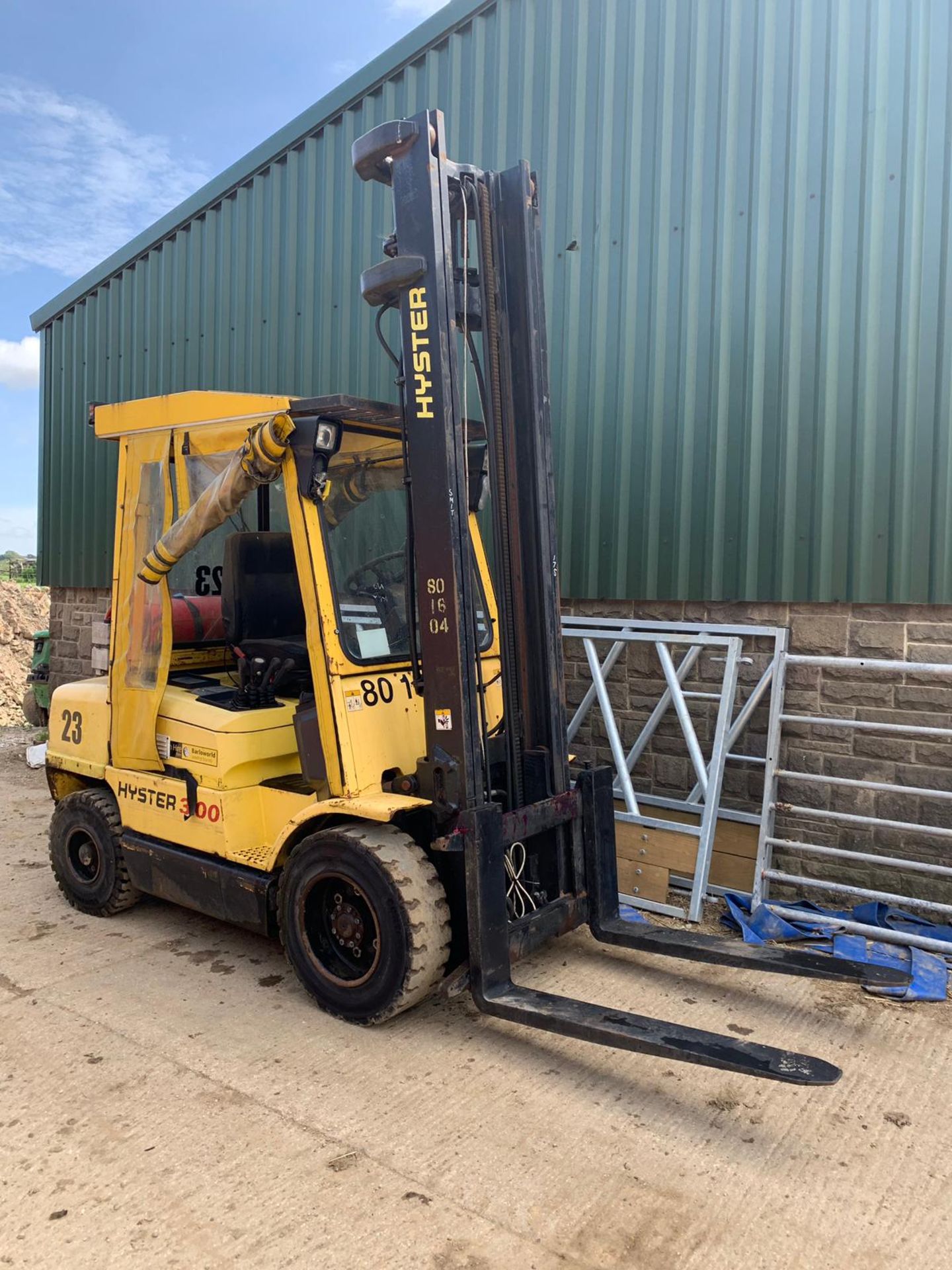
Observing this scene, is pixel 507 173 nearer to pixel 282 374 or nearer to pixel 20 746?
pixel 282 374

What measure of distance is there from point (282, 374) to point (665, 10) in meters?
4.71

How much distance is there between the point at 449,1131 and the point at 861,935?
3.00 m

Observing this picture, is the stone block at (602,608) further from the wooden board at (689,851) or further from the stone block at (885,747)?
the stone block at (885,747)

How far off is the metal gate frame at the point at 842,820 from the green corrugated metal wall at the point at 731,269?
18.3 inches

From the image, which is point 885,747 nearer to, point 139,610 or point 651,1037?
point 651,1037

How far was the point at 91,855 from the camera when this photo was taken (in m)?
5.60

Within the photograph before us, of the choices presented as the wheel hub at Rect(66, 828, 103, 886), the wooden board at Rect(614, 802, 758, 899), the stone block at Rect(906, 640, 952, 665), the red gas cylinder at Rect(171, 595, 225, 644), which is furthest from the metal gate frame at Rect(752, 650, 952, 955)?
the wheel hub at Rect(66, 828, 103, 886)

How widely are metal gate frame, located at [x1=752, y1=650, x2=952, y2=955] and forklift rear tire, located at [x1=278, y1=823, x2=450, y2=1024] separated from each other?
2615 mm

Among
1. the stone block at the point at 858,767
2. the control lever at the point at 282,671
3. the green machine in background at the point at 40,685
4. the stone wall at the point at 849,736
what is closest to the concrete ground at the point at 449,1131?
the stone wall at the point at 849,736

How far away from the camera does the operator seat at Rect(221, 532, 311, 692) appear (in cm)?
499

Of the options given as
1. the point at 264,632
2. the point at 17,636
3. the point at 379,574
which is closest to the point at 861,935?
the point at 379,574

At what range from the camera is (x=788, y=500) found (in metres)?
6.04

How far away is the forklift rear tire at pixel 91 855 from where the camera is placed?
17.5 feet

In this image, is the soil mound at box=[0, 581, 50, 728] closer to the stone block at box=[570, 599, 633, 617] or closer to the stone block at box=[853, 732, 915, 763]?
the stone block at box=[570, 599, 633, 617]
